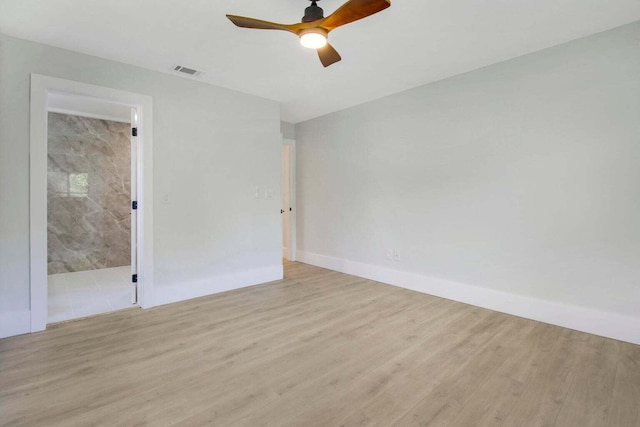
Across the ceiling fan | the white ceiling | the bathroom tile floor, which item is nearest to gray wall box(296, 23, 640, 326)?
the white ceiling

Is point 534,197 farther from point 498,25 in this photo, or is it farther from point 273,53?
point 273,53

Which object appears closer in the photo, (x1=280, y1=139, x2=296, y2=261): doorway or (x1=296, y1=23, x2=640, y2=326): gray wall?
(x1=296, y1=23, x2=640, y2=326): gray wall

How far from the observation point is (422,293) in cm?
375

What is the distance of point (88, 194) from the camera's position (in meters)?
5.00

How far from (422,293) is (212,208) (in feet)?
9.27

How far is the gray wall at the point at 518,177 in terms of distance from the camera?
2.50 m

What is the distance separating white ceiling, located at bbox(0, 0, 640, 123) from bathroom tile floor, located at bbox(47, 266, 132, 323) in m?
2.59

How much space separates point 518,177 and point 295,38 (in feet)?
8.21

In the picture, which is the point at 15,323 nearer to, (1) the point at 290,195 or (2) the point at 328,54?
(2) the point at 328,54

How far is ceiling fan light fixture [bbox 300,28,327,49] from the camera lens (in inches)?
77.5

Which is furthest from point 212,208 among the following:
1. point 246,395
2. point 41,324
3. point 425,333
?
point 425,333

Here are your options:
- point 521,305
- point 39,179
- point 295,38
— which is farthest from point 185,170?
point 521,305

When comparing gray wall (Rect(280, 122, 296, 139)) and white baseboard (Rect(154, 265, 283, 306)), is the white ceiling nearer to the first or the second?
gray wall (Rect(280, 122, 296, 139))

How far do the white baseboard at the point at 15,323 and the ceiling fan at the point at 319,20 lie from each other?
9.93 ft
